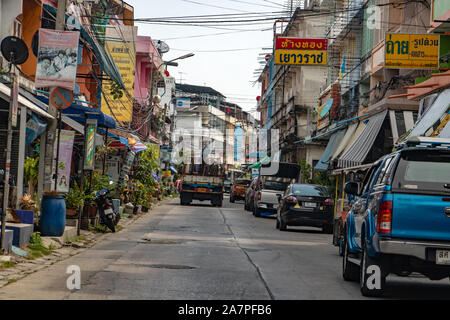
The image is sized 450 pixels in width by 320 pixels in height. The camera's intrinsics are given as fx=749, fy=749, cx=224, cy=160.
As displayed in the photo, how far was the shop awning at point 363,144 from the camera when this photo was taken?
31.5 meters

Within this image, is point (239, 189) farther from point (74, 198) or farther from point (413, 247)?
point (413, 247)

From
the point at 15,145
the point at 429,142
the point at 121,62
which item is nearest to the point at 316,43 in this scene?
the point at 121,62

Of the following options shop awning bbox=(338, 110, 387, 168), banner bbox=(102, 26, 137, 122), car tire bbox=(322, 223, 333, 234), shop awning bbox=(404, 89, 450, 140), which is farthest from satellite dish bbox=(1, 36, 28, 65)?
banner bbox=(102, 26, 137, 122)

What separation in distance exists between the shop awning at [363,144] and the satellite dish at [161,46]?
29.1m

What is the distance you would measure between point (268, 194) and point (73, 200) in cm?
1748

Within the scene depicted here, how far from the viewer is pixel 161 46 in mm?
60844

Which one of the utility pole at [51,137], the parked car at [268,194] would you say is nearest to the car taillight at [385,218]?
the utility pole at [51,137]

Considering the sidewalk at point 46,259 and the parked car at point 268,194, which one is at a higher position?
the parked car at point 268,194

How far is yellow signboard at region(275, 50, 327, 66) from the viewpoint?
3338cm

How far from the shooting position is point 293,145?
60.2 meters

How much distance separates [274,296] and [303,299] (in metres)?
0.38

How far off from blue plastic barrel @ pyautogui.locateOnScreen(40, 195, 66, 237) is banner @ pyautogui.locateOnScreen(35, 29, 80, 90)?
8.87 ft

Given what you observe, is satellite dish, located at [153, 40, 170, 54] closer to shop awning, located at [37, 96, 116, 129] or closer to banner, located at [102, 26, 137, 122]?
banner, located at [102, 26, 137, 122]

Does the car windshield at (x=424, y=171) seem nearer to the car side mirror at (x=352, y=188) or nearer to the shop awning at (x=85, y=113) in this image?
the car side mirror at (x=352, y=188)
